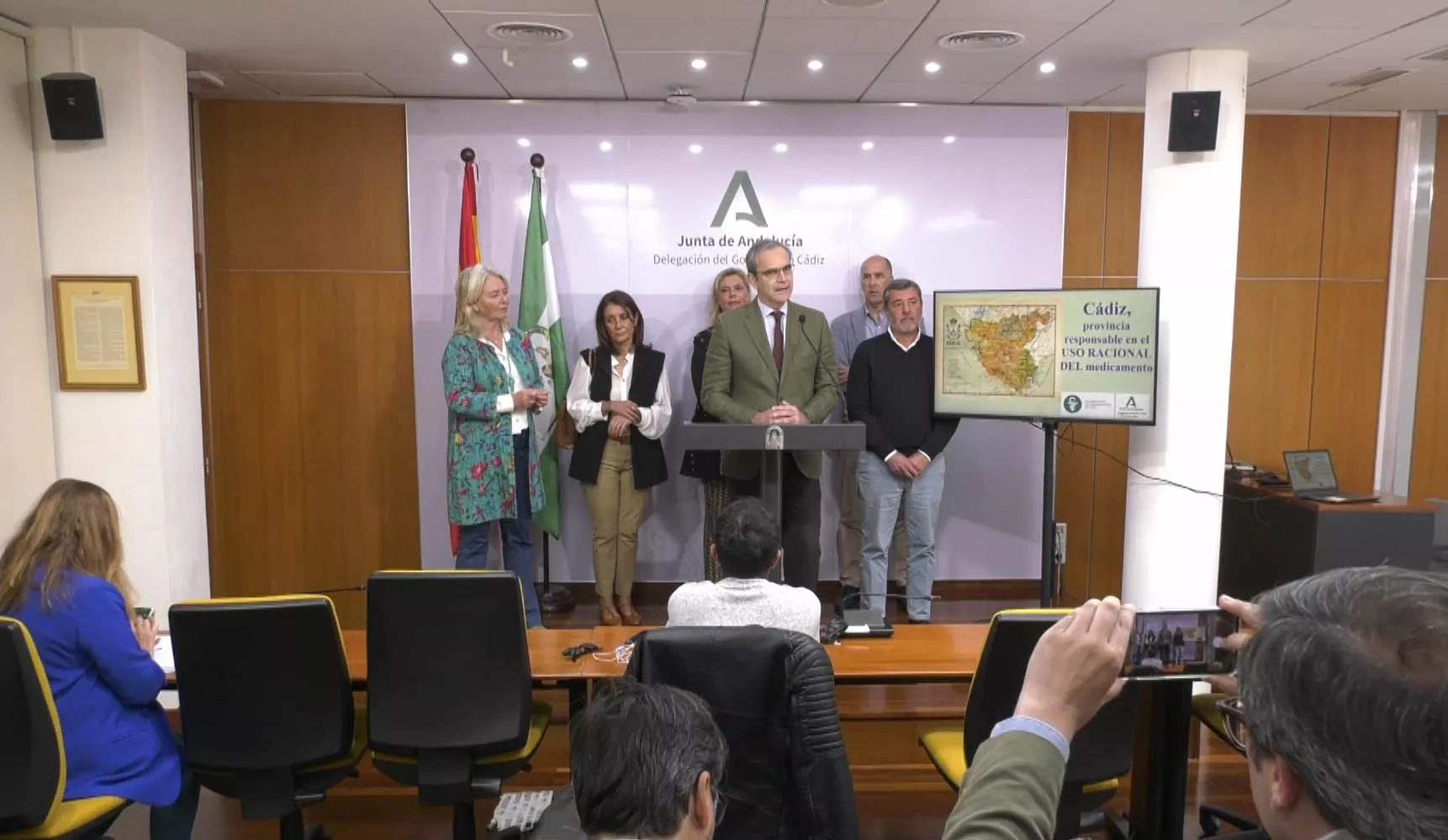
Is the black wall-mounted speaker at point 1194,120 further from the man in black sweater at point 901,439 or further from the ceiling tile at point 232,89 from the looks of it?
the ceiling tile at point 232,89

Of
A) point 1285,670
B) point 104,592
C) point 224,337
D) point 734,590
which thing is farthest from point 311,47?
point 1285,670

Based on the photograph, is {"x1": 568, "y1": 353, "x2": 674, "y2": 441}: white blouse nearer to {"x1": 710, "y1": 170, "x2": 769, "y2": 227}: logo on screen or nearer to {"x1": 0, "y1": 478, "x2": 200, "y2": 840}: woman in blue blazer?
{"x1": 710, "y1": 170, "x2": 769, "y2": 227}: logo on screen

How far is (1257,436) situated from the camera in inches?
219

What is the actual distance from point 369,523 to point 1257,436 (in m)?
5.60

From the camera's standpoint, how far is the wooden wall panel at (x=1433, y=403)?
5457mm

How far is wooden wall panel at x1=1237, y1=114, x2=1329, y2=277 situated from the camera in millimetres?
5395

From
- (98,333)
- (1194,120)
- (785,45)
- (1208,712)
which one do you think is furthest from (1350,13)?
(98,333)

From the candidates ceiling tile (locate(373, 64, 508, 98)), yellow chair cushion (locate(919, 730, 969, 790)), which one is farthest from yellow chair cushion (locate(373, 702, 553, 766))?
ceiling tile (locate(373, 64, 508, 98))

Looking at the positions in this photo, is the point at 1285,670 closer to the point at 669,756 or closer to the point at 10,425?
the point at 669,756

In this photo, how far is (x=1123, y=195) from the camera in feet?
17.5

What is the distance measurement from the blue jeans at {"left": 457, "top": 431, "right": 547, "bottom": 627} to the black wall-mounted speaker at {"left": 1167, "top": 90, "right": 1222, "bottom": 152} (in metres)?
3.43

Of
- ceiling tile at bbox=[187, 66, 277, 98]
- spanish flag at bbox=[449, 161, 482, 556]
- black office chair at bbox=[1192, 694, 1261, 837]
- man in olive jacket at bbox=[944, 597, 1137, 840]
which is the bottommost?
black office chair at bbox=[1192, 694, 1261, 837]

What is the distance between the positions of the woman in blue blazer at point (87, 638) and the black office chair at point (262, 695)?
4.3 inches

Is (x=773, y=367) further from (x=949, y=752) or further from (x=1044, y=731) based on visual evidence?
(x=1044, y=731)
